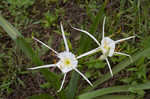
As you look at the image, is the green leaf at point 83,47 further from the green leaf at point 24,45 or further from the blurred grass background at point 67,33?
the blurred grass background at point 67,33

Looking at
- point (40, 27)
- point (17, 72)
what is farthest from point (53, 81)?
point (40, 27)

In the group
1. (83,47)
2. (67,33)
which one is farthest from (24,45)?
(67,33)

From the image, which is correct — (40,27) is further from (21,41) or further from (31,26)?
(21,41)

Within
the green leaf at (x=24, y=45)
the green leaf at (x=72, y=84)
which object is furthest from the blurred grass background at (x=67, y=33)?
the green leaf at (x=24, y=45)

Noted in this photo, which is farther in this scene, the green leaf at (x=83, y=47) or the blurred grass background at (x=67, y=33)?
the blurred grass background at (x=67, y=33)

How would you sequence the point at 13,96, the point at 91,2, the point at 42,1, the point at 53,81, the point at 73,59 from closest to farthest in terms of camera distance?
1. the point at 73,59
2. the point at 53,81
3. the point at 13,96
4. the point at 91,2
5. the point at 42,1

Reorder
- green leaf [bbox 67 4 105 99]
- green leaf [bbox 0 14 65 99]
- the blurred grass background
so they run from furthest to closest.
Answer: the blurred grass background < green leaf [bbox 67 4 105 99] < green leaf [bbox 0 14 65 99]

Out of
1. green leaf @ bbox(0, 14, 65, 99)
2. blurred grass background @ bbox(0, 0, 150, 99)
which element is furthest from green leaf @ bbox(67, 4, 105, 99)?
blurred grass background @ bbox(0, 0, 150, 99)

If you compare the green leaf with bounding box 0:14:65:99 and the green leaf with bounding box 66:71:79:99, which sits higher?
the green leaf with bounding box 0:14:65:99

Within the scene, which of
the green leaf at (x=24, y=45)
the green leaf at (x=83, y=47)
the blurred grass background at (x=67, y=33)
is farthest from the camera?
the blurred grass background at (x=67, y=33)

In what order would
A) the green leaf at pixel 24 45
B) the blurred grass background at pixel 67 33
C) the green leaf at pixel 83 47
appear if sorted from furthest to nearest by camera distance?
the blurred grass background at pixel 67 33 → the green leaf at pixel 83 47 → the green leaf at pixel 24 45

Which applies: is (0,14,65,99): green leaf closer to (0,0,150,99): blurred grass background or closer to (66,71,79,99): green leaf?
(66,71,79,99): green leaf
